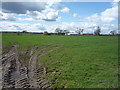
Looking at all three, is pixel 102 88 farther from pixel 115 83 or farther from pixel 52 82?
pixel 52 82

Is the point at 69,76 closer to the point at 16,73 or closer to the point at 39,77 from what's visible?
the point at 39,77

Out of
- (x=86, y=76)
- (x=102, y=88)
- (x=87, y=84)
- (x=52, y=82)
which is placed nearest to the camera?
(x=102, y=88)

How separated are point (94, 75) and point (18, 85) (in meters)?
3.46

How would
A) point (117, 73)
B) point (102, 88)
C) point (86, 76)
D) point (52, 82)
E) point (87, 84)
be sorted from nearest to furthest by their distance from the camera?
point (102, 88)
point (87, 84)
point (52, 82)
point (86, 76)
point (117, 73)

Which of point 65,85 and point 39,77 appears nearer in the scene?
point 65,85

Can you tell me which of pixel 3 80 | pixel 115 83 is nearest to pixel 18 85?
pixel 3 80

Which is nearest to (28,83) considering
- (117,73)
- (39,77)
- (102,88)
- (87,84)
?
(39,77)

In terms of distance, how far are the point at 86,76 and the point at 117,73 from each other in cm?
170

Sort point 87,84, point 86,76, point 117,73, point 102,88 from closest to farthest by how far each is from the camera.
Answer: point 102,88 → point 87,84 → point 86,76 → point 117,73

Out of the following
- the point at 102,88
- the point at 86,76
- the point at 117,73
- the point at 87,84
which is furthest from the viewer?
the point at 117,73

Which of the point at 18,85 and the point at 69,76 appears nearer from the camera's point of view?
the point at 18,85

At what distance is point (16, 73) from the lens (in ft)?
22.1

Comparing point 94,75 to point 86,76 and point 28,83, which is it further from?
point 28,83

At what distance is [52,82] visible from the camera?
547cm
